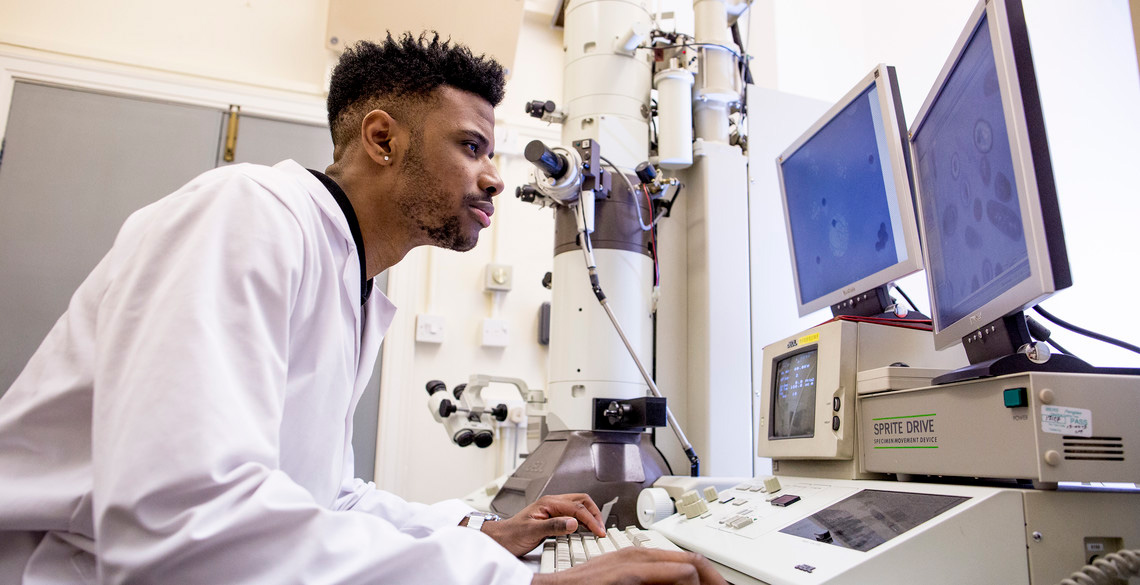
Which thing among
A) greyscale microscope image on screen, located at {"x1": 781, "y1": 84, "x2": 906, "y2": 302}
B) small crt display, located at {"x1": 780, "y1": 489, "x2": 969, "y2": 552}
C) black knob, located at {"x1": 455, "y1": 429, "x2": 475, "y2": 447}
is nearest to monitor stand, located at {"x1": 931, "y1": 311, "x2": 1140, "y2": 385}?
small crt display, located at {"x1": 780, "y1": 489, "x2": 969, "y2": 552}

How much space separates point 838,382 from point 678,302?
2.69ft

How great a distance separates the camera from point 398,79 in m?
1.13

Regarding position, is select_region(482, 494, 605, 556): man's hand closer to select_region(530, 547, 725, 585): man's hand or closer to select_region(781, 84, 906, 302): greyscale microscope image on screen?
select_region(530, 547, 725, 585): man's hand

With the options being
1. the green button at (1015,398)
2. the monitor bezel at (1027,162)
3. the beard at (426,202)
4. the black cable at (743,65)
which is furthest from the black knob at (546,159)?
the green button at (1015,398)

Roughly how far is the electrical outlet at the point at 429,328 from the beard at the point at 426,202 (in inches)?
65.4

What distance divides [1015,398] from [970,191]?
0.33 metres

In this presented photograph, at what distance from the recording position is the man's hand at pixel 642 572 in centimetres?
64

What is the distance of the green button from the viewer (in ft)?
2.47

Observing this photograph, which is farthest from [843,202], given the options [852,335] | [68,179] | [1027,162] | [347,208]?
[68,179]

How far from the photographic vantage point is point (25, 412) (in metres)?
0.70

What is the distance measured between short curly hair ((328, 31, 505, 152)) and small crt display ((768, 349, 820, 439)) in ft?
2.36

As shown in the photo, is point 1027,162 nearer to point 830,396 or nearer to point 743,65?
point 830,396

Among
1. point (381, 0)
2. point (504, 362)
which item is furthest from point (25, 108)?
point (504, 362)

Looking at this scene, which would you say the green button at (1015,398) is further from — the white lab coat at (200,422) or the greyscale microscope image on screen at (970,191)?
the white lab coat at (200,422)
